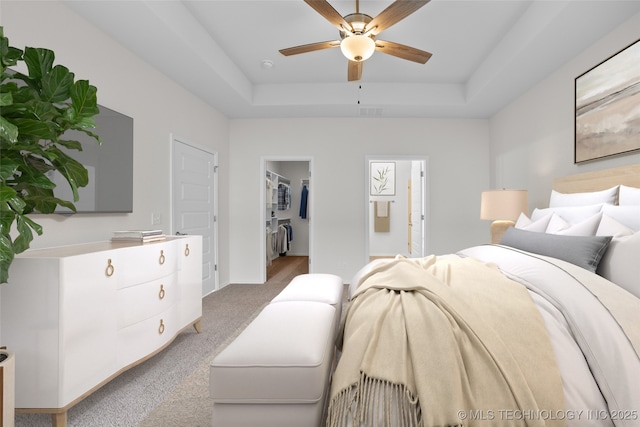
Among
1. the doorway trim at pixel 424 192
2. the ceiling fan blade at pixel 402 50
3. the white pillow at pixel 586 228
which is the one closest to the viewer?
the white pillow at pixel 586 228

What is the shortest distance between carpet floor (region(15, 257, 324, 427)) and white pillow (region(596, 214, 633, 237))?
2.36m

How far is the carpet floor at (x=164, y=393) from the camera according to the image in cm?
166

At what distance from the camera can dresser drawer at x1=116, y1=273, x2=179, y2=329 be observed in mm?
1927

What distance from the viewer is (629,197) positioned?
193 cm

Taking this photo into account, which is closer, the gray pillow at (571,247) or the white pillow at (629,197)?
the gray pillow at (571,247)

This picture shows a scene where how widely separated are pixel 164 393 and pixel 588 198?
315 cm

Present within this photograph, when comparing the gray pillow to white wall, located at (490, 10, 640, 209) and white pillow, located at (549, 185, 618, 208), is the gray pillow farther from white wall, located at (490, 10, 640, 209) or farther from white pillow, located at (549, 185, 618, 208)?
white wall, located at (490, 10, 640, 209)

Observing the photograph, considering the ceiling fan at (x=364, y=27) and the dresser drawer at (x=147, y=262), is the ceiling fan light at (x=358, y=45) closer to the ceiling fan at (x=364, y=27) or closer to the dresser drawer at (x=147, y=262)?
the ceiling fan at (x=364, y=27)

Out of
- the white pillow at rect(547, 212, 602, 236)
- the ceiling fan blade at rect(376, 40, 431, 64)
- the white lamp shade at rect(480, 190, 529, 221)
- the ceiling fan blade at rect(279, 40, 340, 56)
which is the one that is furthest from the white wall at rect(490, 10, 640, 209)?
the ceiling fan blade at rect(279, 40, 340, 56)

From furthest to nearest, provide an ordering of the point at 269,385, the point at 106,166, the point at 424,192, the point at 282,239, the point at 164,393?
the point at 282,239
the point at 424,192
the point at 106,166
the point at 164,393
the point at 269,385

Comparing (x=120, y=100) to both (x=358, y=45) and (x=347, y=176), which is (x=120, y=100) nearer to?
(x=358, y=45)

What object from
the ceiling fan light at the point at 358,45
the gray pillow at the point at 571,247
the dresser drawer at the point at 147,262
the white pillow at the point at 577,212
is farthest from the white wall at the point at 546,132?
the dresser drawer at the point at 147,262

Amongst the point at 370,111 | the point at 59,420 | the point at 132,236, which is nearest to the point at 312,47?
the point at 132,236

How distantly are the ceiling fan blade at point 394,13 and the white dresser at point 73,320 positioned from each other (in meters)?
2.22
